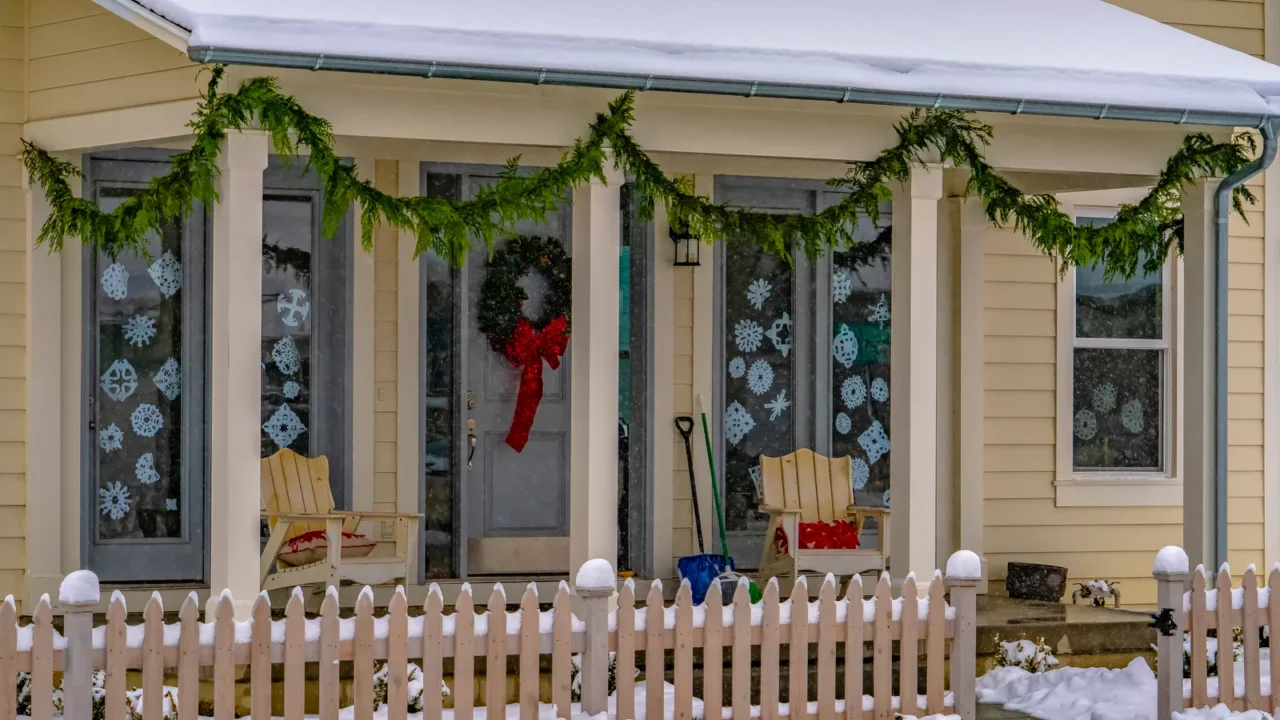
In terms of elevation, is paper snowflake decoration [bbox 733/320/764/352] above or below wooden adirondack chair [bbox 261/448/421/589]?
above

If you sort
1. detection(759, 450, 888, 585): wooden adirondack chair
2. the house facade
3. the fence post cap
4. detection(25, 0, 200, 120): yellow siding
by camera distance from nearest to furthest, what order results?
the fence post cap < detection(25, 0, 200, 120): yellow siding < the house facade < detection(759, 450, 888, 585): wooden adirondack chair

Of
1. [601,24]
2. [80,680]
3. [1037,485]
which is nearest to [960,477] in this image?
[1037,485]

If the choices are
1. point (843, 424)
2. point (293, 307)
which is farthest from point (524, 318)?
point (843, 424)

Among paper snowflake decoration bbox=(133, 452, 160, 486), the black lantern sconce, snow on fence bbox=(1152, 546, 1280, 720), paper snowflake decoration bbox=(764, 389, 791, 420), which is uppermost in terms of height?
the black lantern sconce

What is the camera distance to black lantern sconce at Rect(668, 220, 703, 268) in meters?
9.43

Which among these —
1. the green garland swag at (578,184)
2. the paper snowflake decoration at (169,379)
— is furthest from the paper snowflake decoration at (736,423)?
the paper snowflake decoration at (169,379)

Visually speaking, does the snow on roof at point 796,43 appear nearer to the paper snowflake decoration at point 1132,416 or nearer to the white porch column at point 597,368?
the white porch column at point 597,368

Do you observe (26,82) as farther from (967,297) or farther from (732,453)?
(967,297)

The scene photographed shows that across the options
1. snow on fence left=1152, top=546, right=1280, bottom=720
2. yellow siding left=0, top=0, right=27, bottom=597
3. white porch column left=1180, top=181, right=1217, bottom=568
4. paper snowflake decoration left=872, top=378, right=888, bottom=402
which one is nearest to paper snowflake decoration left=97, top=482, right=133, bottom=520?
yellow siding left=0, top=0, right=27, bottom=597

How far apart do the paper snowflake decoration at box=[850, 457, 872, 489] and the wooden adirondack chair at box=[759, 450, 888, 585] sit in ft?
0.71

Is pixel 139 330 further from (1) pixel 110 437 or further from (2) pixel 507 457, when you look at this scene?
(2) pixel 507 457

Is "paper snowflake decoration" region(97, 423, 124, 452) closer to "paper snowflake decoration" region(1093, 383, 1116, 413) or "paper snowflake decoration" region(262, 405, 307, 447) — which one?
"paper snowflake decoration" region(262, 405, 307, 447)

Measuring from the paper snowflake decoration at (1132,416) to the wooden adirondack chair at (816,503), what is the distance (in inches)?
74.5

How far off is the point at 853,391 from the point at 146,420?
4.38 m
